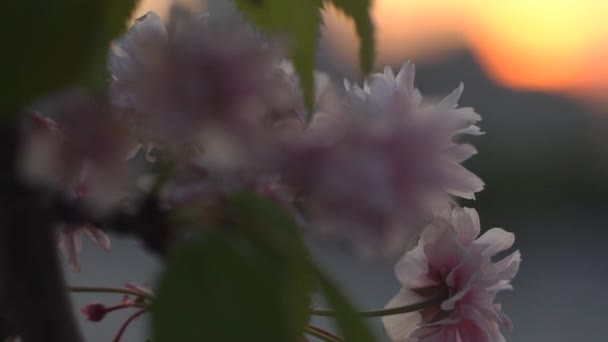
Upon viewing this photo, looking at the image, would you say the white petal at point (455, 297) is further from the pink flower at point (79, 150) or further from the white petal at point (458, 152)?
the pink flower at point (79, 150)

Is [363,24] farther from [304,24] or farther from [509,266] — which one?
[509,266]

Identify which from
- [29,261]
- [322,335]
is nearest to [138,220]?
[29,261]

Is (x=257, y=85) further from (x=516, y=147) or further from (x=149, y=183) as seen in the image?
(x=516, y=147)

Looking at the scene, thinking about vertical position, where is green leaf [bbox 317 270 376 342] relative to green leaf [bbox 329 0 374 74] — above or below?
below

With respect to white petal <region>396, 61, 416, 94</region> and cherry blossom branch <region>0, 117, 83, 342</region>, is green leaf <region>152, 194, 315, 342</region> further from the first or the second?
white petal <region>396, 61, 416, 94</region>

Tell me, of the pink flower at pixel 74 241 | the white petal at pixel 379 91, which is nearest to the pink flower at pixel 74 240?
the pink flower at pixel 74 241

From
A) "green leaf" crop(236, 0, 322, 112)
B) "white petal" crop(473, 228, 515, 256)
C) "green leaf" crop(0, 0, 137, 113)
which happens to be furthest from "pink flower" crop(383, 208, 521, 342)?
"green leaf" crop(0, 0, 137, 113)
